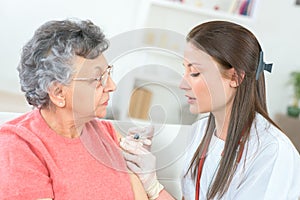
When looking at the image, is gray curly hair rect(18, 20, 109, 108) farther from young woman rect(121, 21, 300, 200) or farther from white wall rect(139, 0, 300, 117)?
white wall rect(139, 0, 300, 117)

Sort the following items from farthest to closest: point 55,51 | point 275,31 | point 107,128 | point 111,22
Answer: point 275,31 → point 111,22 → point 107,128 → point 55,51

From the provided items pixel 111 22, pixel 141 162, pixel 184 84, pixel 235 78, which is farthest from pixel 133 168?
pixel 111 22

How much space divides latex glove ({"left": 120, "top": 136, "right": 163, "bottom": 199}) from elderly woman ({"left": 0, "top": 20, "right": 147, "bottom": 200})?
0.06m

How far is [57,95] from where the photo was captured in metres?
1.22

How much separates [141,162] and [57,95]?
0.32 m

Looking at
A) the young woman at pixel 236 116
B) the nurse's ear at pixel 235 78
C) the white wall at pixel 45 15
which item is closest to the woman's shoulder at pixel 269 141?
the young woman at pixel 236 116

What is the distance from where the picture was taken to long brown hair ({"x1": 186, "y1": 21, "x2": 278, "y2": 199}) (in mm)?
1276

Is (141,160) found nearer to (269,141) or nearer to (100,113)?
(100,113)

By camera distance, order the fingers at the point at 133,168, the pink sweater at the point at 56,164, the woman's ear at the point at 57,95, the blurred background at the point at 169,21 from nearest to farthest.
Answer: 1. the pink sweater at the point at 56,164
2. the woman's ear at the point at 57,95
3. the fingers at the point at 133,168
4. the blurred background at the point at 169,21

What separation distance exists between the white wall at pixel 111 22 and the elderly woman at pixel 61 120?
93.0 inches

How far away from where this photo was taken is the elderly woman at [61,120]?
3.72ft

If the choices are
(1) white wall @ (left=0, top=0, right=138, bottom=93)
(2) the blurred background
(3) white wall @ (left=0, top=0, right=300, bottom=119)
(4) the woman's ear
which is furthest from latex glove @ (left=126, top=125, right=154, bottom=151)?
(1) white wall @ (left=0, top=0, right=138, bottom=93)

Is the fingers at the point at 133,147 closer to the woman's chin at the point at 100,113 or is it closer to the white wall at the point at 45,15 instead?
the woman's chin at the point at 100,113

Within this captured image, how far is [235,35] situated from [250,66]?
0.10m
